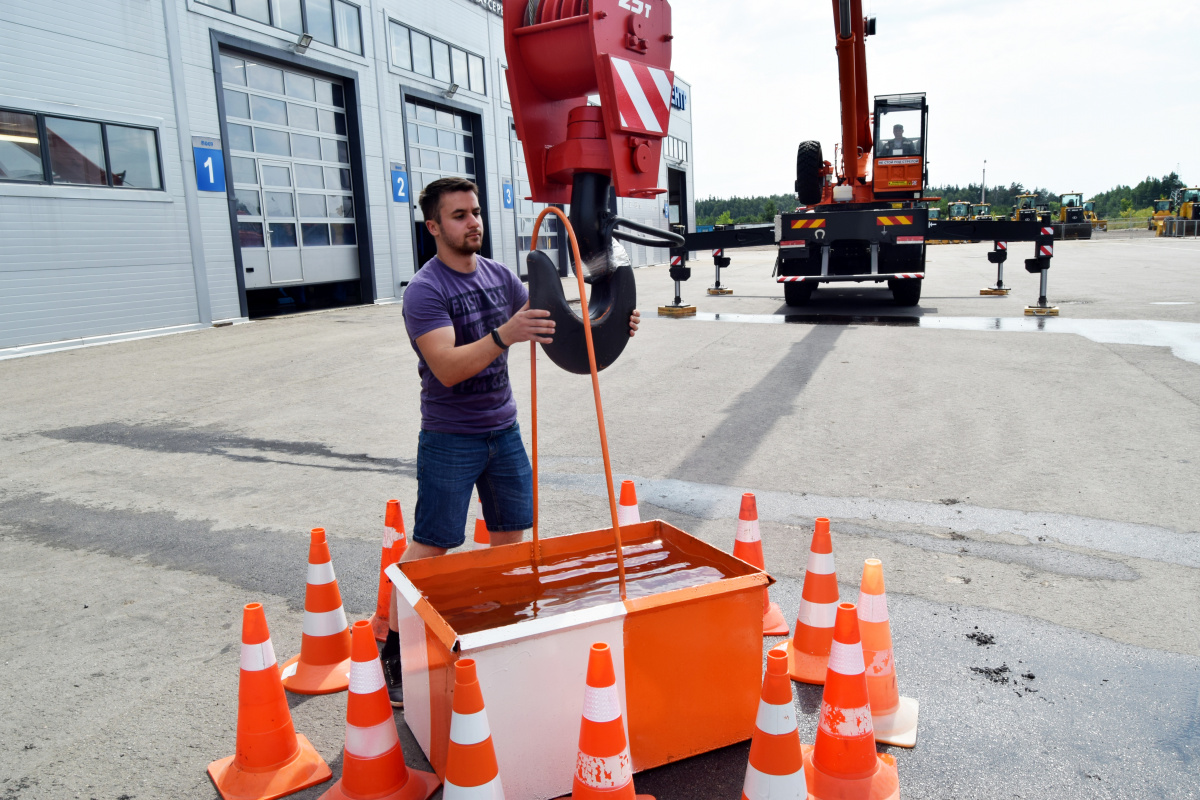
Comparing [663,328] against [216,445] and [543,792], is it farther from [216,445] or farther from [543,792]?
[543,792]

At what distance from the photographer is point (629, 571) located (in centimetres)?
303

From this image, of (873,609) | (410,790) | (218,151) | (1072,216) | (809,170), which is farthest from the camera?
(1072,216)

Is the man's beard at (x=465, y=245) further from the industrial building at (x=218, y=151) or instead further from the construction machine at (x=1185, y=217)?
the construction machine at (x=1185, y=217)

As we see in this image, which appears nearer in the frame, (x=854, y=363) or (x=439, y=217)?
(x=439, y=217)

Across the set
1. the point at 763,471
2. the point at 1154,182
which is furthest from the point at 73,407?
the point at 1154,182

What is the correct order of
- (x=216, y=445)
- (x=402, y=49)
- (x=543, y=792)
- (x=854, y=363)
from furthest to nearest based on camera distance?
(x=402, y=49)
(x=854, y=363)
(x=216, y=445)
(x=543, y=792)

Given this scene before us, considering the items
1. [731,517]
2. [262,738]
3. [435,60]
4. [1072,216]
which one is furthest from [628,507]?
[1072,216]

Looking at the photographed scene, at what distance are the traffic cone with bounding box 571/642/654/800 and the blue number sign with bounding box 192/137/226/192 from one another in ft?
53.8

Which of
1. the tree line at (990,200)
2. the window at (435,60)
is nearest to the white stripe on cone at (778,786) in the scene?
the window at (435,60)

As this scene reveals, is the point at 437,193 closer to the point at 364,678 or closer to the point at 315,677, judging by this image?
the point at 364,678

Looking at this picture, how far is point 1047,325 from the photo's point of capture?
39.1 ft

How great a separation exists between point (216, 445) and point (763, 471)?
15.0ft

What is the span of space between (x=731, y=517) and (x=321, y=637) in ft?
8.09

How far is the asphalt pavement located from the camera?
270 centimetres
